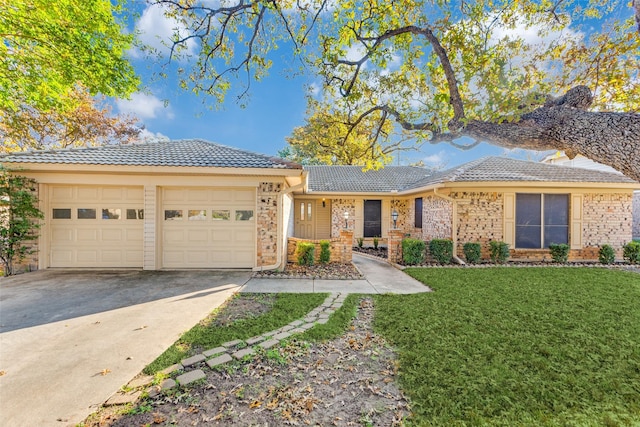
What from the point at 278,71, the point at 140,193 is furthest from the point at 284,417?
the point at 140,193

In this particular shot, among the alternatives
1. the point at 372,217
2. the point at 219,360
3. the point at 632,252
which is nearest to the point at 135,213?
the point at 219,360

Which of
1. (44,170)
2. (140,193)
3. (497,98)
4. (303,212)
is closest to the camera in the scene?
(497,98)

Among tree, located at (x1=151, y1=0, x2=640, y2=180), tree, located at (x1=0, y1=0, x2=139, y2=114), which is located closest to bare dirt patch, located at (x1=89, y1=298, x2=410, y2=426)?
tree, located at (x1=151, y1=0, x2=640, y2=180)

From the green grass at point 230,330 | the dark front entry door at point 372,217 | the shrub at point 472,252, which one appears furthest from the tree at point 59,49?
the shrub at point 472,252

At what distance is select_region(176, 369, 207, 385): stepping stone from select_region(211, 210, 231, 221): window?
5276 millimetres

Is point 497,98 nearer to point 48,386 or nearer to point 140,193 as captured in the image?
point 48,386

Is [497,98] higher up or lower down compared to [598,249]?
higher up

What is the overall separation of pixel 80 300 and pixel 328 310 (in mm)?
4617

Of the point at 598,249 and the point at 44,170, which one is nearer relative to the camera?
the point at 44,170

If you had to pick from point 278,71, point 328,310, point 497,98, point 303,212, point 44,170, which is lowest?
point 328,310

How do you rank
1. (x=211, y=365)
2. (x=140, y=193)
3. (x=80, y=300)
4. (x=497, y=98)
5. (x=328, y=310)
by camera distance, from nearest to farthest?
(x=211, y=365) → (x=497, y=98) → (x=328, y=310) → (x=80, y=300) → (x=140, y=193)

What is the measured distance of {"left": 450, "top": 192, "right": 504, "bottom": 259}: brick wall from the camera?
30.5ft

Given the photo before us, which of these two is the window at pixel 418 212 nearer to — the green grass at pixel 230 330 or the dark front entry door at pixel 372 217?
the dark front entry door at pixel 372 217

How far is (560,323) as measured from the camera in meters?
4.08
